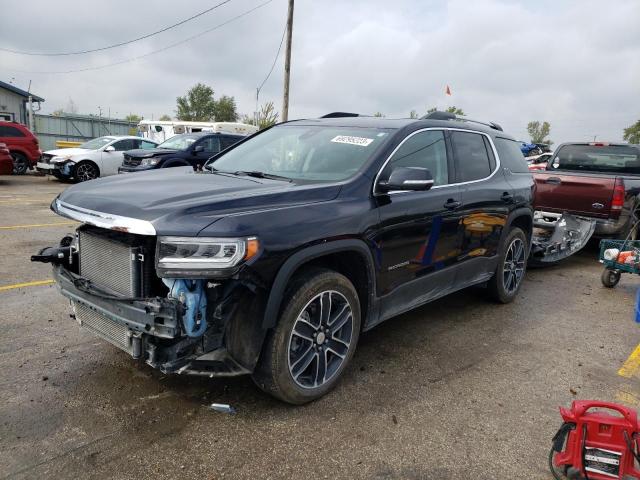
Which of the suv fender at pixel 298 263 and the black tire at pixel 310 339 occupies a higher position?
the suv fender at pixel 298 263

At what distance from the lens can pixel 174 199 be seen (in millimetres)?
2812

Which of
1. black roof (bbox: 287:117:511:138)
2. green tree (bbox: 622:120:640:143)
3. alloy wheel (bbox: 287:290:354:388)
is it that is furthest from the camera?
green tree (bbox: 622:120:640:143)

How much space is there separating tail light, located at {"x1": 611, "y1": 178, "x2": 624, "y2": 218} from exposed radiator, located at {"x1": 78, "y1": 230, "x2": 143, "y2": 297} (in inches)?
275

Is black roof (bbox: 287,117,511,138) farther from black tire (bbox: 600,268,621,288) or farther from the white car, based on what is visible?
the white car

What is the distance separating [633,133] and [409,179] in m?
57.2

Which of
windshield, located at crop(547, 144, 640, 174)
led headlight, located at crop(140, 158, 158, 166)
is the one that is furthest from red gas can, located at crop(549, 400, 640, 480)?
led headlight, located at crop(140, 158, 158, 166)

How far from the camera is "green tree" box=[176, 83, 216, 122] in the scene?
67.1m

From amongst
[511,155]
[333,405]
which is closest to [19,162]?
[511,155]

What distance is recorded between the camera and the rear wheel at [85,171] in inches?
603

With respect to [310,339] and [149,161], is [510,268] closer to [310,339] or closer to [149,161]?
[310,339]

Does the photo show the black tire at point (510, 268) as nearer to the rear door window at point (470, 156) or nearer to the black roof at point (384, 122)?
the rear door window at point (470, 156)

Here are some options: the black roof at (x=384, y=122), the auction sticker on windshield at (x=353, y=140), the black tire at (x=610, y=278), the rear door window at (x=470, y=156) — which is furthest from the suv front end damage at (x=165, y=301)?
the black tire at (x=610, y=278)

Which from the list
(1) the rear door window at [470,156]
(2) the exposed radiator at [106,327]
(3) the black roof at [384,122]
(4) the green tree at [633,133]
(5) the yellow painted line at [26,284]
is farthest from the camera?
(4) the green tree at [633,133]

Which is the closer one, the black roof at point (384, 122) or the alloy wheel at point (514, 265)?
the black roof at point (384, 122)
